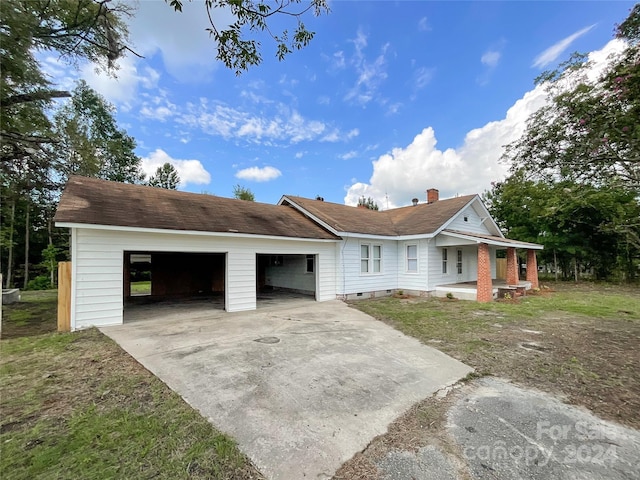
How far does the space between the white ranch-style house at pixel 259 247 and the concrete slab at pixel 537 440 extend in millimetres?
7966

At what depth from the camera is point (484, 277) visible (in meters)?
11.9

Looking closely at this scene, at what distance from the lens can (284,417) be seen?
132 inches

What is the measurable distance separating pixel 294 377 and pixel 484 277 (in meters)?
10.3

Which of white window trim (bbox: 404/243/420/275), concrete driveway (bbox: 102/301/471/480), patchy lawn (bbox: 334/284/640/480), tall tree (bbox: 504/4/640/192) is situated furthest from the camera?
white window trim (bbox: 404/243/420/275)

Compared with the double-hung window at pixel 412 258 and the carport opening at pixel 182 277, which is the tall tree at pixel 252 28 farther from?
the double-hung window at pixel 412 258

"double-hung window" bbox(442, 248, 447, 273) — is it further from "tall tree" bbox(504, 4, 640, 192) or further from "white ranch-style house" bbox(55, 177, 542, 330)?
"tall tree" bbox(504, 4, 640, 192)

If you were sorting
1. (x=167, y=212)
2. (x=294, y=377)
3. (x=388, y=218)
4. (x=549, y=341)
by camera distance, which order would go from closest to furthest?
(x=294, y=377) → (x=549, y=341) → (x=167, y=212) → (x=388, y=218)

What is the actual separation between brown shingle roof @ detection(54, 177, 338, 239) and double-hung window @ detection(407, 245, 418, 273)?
456 cm

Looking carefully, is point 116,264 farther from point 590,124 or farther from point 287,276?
point 590,124

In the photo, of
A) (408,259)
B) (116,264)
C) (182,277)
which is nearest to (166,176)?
(182,277)

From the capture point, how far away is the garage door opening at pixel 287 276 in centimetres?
1522

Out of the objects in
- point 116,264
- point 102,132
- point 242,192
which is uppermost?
point 102,132

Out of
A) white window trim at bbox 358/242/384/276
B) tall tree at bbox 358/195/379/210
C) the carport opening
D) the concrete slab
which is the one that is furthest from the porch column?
tall tree at bbox 358/195/379/210

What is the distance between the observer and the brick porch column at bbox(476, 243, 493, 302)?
1192cm
